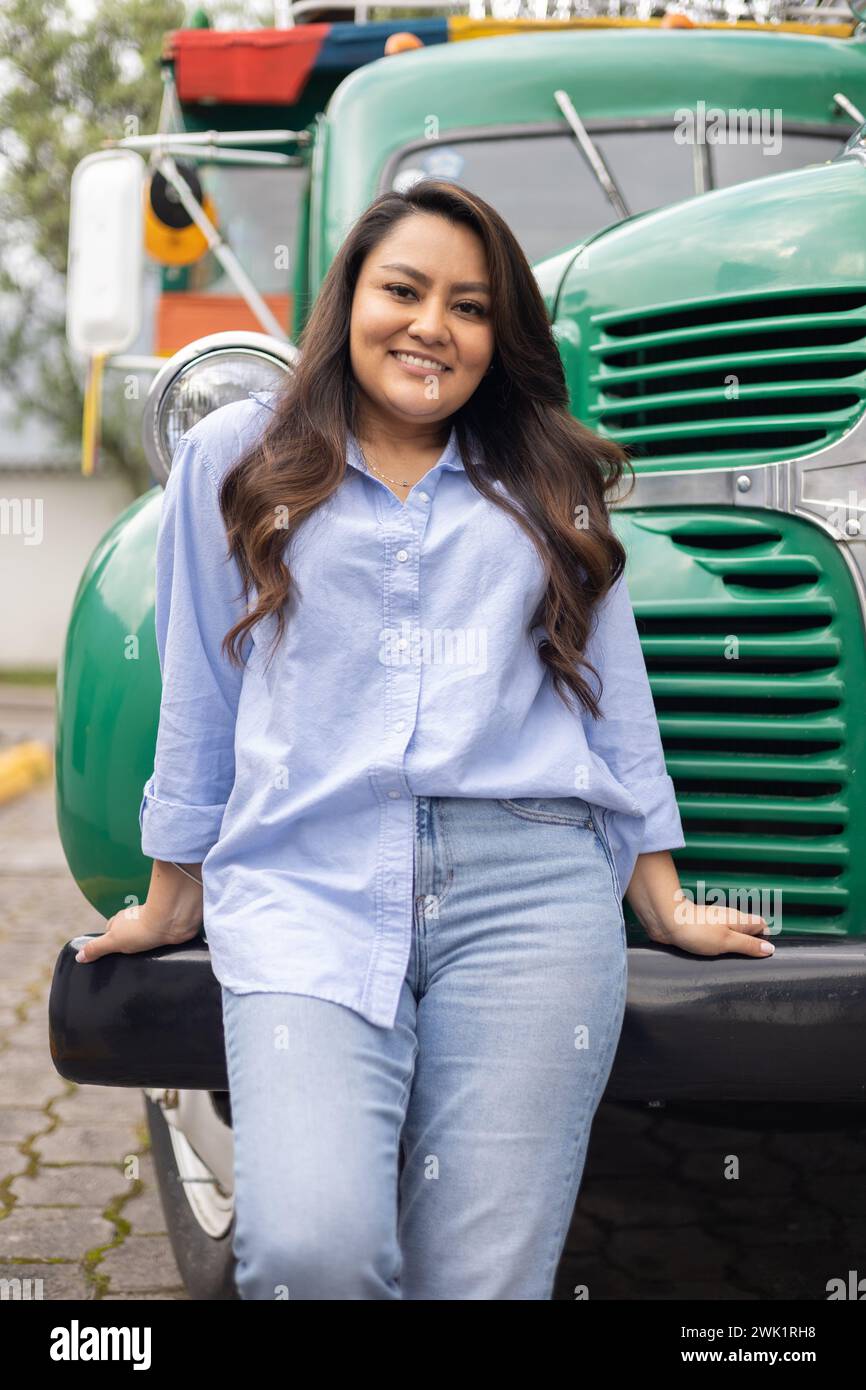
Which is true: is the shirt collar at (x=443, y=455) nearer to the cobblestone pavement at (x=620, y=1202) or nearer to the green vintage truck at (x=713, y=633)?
the green vintage truck at (x=713, y=633)

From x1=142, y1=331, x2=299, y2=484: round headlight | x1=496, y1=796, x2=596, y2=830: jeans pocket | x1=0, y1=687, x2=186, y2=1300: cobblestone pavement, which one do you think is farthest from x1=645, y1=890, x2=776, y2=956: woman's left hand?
x1=0, y1=687, x2=186, y2=1300: cobblestone pavement

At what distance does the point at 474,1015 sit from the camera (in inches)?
64.1

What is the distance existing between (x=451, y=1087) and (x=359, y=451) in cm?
75

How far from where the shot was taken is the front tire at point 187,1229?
8.44ft

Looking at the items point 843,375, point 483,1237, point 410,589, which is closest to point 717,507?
point 843,375

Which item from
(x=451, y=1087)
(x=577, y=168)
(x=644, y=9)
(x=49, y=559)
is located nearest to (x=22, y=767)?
(x=644, y=9)

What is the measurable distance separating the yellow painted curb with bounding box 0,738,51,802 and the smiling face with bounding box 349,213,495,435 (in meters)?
7.07

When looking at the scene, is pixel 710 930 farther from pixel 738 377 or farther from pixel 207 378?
pixel 207 378

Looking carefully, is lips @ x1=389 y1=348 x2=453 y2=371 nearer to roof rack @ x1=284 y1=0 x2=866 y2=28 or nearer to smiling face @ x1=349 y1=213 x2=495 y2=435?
smiling face @ x1=349 y1=213 x2=495 y2=435

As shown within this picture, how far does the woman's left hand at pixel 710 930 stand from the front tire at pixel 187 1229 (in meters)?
1.07

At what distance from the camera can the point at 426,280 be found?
177 cm

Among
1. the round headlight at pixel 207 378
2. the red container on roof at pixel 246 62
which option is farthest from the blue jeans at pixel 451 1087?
the red container on roof at pixel 246 62

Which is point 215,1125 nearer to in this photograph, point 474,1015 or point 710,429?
point 474,1015

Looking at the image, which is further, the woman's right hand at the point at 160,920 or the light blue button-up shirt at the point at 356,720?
the woman's right hand at the point at 160,920
